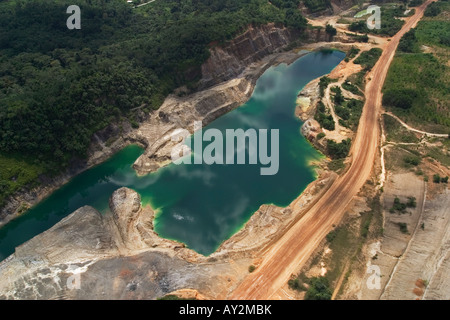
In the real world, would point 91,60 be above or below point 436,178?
above

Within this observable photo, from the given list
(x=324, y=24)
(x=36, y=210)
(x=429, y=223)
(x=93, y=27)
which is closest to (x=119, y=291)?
(x=36, y=210)

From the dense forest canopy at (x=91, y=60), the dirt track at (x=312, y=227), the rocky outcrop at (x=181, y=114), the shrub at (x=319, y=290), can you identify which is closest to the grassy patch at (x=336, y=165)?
the dirt track at (x=312, y=227)

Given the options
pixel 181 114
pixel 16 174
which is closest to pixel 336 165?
pixel 181 114

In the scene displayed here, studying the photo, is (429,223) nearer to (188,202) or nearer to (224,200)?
(224,200)

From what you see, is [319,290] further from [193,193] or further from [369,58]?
[369,58]

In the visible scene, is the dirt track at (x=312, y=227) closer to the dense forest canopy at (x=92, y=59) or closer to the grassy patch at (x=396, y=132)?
the grassy patch at (x=396, y=132)

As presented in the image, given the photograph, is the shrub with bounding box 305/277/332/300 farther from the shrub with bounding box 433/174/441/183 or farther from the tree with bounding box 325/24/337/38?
the tree with bounding box 325/24/337/38
